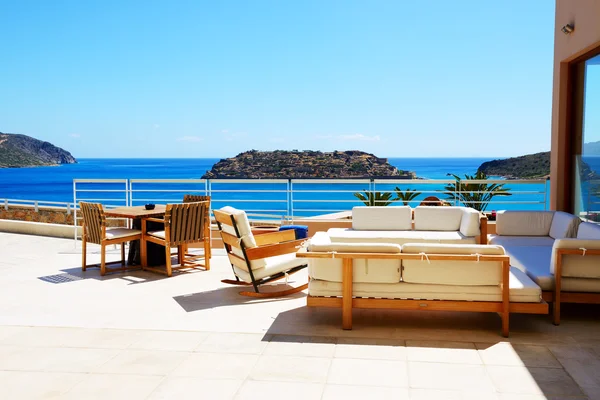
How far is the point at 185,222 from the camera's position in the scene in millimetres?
6406

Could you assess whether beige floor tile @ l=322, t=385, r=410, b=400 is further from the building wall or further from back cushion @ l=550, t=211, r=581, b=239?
the building wall

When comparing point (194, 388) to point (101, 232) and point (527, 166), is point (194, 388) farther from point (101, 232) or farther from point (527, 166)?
point (527, 166)

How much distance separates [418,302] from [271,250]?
163cm

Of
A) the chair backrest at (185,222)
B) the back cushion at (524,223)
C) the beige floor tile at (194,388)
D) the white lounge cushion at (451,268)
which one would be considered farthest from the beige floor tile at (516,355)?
the chair backrest at (185,222)

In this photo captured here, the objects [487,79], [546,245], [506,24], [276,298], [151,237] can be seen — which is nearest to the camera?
[276,298]

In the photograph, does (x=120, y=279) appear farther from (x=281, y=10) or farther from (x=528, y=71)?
(x=528, y=71)

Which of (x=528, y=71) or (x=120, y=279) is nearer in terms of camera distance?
(x=120, y=279)

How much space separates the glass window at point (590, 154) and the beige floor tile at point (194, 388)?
5.10 m

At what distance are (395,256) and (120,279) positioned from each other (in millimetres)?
3510

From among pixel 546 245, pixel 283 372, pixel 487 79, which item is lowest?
pixel 283 372

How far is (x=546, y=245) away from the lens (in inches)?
237

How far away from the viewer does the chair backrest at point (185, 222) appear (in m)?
6.25

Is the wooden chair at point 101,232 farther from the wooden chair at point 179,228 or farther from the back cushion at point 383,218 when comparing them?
the back cushion at point 383,218

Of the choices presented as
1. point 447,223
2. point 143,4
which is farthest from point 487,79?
point 447,223
